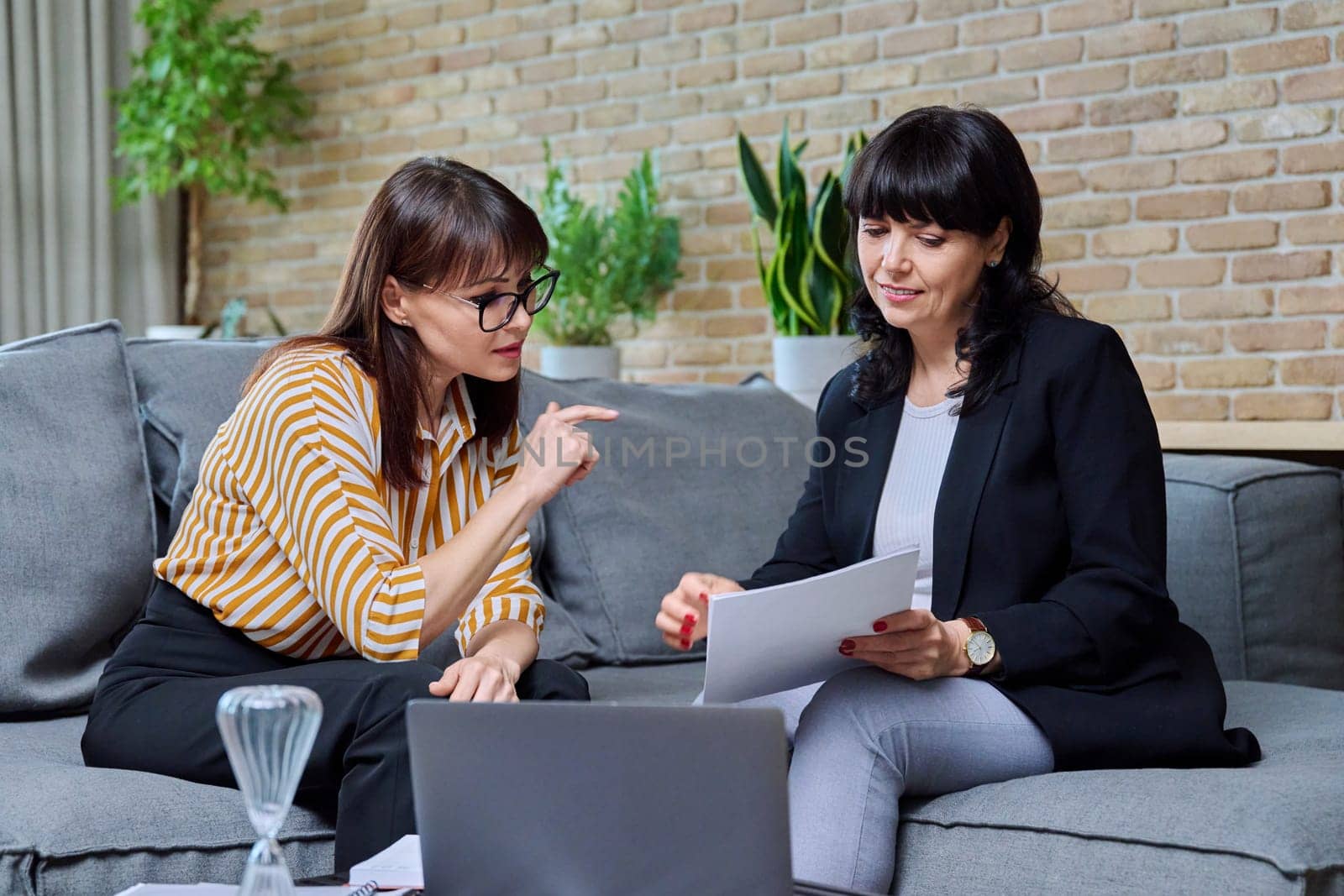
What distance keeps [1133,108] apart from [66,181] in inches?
143

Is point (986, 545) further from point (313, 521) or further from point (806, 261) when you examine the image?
point (806, 261)

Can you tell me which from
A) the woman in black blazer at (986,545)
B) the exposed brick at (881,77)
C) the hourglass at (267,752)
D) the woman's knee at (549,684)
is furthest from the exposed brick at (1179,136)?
the hourglass at (267,752)

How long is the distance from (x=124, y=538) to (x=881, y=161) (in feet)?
3.64

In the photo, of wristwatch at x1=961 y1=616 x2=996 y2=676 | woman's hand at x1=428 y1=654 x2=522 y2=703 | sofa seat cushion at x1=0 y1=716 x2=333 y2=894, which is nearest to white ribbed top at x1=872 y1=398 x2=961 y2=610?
wristwatch at x1=961 y1=616 x2=996 y2=676

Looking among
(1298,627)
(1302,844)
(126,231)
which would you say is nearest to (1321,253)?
(1298,627)

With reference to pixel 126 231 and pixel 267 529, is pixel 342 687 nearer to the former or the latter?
pixel 267 529

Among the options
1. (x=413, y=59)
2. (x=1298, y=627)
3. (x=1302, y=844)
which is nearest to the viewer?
(x=1302, y=844)

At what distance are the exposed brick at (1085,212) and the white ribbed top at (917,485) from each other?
1945 mm

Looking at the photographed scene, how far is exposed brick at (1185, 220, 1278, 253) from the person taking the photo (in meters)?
3.23

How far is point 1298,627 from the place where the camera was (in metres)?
2.12

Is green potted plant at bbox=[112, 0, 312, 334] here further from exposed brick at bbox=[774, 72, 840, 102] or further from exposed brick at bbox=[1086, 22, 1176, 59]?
exposed brick at bbox=[1086, 22, 1176, 59]

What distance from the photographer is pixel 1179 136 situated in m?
3.33

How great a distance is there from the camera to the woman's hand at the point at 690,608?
58.9 inches

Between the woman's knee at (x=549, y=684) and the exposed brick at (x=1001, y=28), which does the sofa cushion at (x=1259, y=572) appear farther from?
the exposed brick at (x=1001, y=28)
